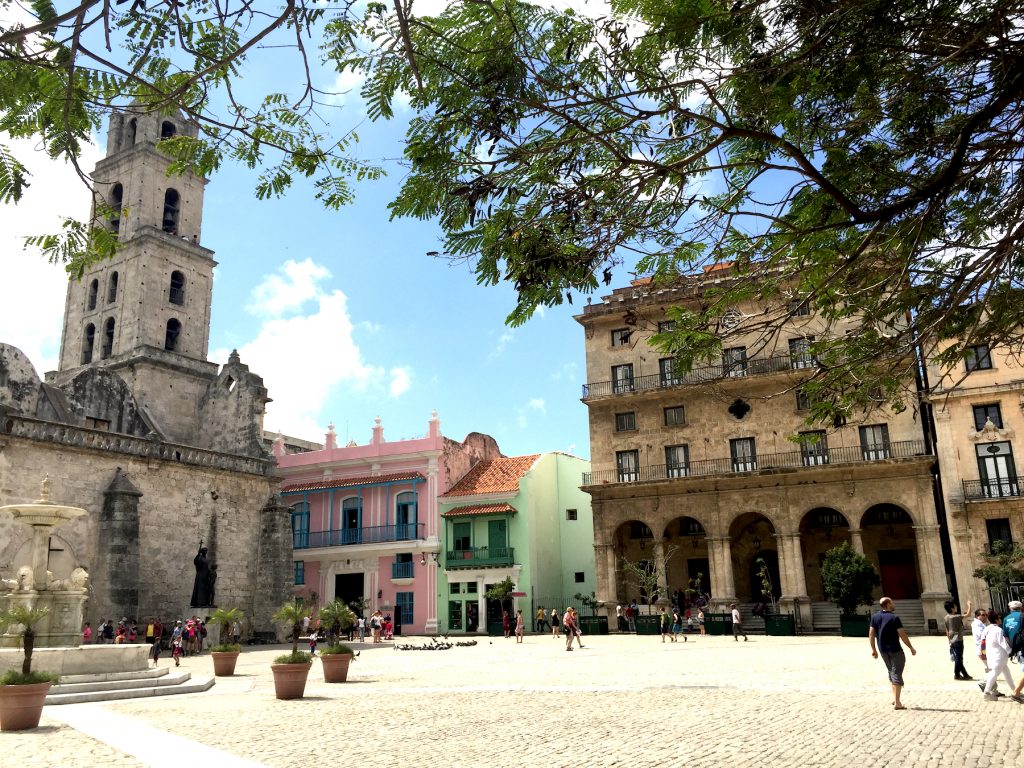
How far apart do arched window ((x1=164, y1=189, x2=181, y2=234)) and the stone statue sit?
1718 cm

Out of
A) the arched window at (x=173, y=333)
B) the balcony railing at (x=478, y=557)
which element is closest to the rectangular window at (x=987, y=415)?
the balcony railing at (x=478, y=557)

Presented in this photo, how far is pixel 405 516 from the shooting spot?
39656mm

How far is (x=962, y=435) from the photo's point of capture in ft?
102

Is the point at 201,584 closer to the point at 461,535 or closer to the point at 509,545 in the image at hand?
the point at 461,535

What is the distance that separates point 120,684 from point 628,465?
26.2 m

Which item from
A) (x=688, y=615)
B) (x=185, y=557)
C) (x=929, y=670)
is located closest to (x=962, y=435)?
(x=688, y=615)

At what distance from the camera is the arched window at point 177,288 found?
118 ft

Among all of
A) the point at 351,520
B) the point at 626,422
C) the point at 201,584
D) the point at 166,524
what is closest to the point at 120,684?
the point at 201,584

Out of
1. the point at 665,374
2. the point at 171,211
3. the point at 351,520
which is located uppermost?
the point at 171,211

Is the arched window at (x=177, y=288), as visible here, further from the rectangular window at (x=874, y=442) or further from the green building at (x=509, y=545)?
the rectangular window at (x=874, y=442)

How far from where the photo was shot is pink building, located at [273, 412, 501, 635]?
3844cm

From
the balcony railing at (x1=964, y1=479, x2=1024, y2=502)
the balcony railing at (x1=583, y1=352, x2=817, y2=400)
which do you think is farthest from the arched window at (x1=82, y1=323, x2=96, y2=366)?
the balcony railing at (x1=964, y1=479, x2=1024, y2=502)

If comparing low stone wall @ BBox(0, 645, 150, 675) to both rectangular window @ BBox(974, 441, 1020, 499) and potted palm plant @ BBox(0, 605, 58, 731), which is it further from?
rectangular window @ BBox(974, 441, 1020, 499)

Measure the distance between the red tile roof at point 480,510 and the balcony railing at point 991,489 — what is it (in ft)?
61.6
